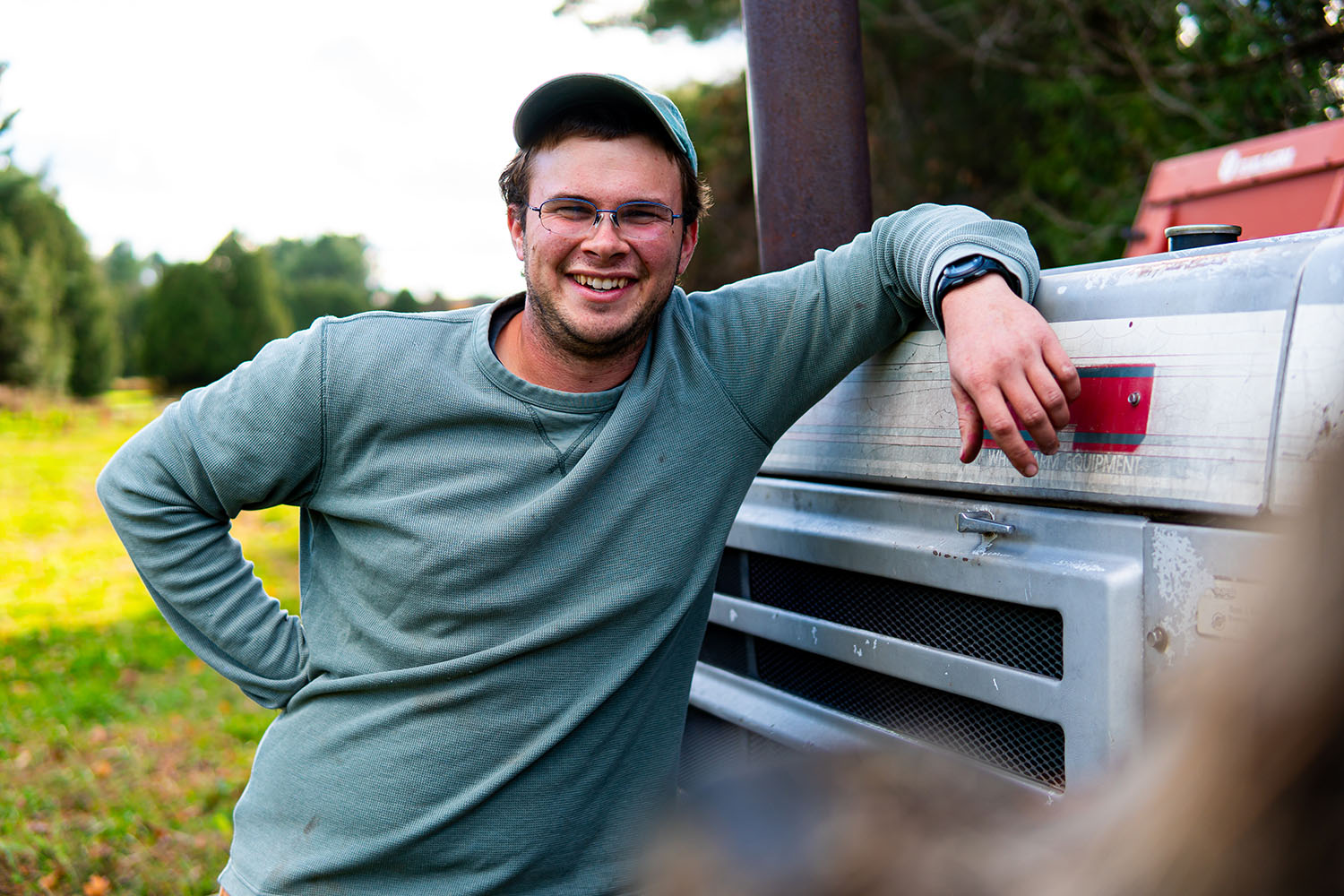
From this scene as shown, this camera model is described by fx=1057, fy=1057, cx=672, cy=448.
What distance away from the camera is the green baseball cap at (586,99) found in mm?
2033

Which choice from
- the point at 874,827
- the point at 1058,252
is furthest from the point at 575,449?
the point at 1058,252

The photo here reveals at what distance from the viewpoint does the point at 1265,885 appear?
1.50 ft

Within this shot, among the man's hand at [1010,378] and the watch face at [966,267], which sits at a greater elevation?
the watch face at [966,267]

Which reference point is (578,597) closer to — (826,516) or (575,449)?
(575,449)

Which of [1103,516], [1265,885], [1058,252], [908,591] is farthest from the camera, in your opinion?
[1058,252]

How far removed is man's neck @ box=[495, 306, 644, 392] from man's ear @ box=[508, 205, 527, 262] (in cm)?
21

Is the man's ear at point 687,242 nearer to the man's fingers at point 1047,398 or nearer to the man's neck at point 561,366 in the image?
the man's neck at point 561,366

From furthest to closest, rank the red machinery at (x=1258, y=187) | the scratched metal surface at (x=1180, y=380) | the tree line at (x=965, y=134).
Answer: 1. the tree line at (x=965, y=134)
2. the red machinery at (x=1258, y=187)
3. the scratched metal surface at (x=1180, y=380)

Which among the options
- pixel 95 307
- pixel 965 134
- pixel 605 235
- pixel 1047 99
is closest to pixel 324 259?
pixel 95 307

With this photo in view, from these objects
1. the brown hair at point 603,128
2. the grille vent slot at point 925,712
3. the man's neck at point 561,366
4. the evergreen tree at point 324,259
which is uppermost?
the evergreen tree at point 324,259

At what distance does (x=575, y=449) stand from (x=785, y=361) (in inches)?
16.9

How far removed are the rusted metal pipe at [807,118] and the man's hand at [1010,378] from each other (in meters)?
1.04

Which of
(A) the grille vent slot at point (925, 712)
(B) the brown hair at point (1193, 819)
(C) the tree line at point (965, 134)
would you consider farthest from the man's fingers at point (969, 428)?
(C) the tree line at point (965, 134)

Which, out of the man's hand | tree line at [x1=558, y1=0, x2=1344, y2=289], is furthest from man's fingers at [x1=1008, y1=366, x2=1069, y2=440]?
tree line at [x1=558, y1=0, x2=1344, y2=289]
